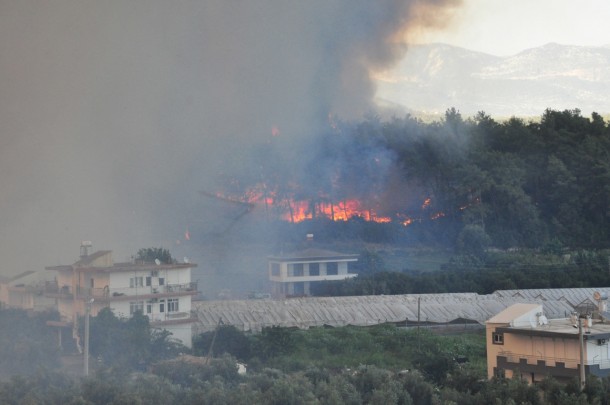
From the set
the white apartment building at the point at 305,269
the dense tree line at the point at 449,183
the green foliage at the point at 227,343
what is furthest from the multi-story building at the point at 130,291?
the dense tree line at the point at 449,183

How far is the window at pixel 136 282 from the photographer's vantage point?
29.4 meters

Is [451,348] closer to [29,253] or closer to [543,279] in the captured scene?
[543,279]

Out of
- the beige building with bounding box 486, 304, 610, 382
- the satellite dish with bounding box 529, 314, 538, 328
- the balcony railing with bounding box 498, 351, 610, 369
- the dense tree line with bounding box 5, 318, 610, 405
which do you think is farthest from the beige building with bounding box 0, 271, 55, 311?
the balcony railing with bounding box 498, 351, 610, 369

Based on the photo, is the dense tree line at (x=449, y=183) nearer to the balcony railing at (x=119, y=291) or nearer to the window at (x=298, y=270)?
the window at (x=298, y=270)

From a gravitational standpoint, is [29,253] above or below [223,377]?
above

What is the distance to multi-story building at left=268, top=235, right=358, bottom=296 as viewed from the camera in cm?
3872

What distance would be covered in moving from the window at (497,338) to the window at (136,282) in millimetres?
9914

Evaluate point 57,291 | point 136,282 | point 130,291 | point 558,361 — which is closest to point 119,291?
point 130,291

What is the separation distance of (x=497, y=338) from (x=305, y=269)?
51.8ft

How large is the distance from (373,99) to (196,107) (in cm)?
973

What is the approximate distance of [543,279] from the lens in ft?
122

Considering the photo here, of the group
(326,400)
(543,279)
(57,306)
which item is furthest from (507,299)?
(326,400)

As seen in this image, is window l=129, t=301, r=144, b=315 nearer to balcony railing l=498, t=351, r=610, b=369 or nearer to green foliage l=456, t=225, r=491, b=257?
balcony railing l=498, t=351, r=610, b=369

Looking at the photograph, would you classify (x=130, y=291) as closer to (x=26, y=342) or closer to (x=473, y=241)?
(x=26, y=342)
